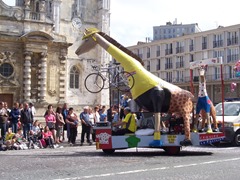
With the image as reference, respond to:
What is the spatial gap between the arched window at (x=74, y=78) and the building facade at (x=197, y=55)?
66.3ft

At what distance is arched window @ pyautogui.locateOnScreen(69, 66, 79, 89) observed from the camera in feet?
138

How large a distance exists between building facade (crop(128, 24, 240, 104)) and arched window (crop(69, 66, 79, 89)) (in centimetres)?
2020

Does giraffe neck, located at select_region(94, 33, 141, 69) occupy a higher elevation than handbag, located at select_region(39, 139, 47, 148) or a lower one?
higher

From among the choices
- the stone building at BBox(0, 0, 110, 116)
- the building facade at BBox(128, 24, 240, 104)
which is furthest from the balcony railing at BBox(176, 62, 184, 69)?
the stone building at BBox(0, 0, 110, 116)

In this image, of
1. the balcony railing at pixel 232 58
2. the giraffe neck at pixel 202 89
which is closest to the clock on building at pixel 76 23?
the balcony railing at pixel 232 58

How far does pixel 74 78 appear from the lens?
42.7m

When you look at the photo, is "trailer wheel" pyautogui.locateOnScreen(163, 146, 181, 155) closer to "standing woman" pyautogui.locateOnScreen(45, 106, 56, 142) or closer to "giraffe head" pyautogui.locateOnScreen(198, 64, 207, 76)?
"giraffe head" pyautogui.locateOnScreen(198, 64, 207, 76)

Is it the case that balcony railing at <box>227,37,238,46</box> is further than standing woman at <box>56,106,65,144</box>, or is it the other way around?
balcony railing at <box>227,37,238,46</box>

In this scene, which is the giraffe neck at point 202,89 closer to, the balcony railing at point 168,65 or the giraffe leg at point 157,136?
the giraffe leg at point 157,136

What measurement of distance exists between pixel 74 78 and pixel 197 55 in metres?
31.0

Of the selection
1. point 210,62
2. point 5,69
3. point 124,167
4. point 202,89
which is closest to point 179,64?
point 5,69

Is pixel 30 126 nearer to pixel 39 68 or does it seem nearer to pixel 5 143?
pixel 5 143

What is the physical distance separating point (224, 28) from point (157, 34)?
54386 mm

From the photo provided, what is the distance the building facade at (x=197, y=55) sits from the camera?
6300 cm
